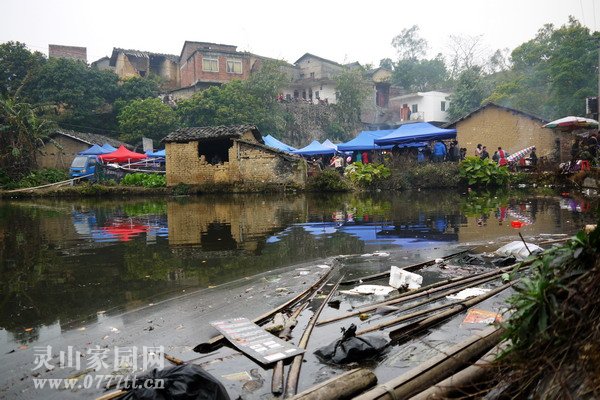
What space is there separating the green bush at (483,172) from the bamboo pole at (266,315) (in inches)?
659

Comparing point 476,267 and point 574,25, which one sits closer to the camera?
point 476,267

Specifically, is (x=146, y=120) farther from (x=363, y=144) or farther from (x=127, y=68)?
(x=363, y=144)

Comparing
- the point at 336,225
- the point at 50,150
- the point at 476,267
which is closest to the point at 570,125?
the point at 336,225

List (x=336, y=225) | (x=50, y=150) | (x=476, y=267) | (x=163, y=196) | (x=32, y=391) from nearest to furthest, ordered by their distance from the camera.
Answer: (x=32, y=391) < (x=476, y=267) < (x=336, y=225) < (x=163, y=196) < (x=50, y=150)

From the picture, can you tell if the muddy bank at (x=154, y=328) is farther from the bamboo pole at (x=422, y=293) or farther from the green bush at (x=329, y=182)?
the green bush at (x=329, y=182)

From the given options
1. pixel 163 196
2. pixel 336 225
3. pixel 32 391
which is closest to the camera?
pixel 32 391

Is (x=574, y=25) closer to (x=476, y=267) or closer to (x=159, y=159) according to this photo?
(x=159, y=159)

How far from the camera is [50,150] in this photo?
3306cm

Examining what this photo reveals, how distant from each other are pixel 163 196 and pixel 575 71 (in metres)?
28.1

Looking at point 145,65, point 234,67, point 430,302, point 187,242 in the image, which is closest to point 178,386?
point 430,302

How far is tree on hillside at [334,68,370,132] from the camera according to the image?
137 feet

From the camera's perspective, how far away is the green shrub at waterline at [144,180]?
25797 millimetres

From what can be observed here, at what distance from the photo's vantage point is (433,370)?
2.79 metres

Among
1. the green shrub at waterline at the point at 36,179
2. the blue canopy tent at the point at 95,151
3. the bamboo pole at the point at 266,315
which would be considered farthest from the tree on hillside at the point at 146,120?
the bamboo pole at the point at 266,315
